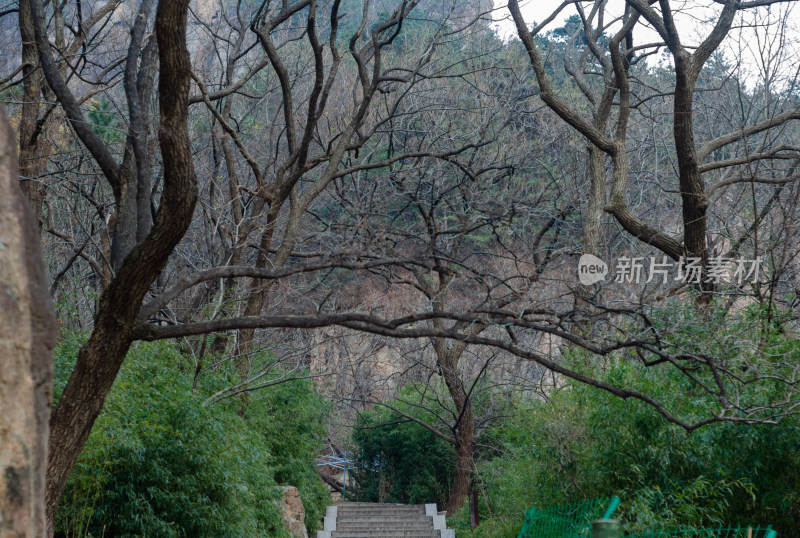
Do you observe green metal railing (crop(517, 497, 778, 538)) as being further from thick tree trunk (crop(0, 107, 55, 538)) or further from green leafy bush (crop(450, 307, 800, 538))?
thick tree trunk (crop(0, 107, 55, 538))

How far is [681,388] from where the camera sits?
22.8 feet

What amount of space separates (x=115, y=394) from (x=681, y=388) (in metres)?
5.14

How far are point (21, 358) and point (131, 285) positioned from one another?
7.96 ft

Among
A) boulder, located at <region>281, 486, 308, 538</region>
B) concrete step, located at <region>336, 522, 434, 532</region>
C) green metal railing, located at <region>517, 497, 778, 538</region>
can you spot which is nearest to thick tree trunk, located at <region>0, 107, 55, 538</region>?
green metal railing, located at <region>517, 497, 778, 538</region>

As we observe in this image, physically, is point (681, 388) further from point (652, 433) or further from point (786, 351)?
point (786, 351)

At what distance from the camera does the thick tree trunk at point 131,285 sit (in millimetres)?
4430

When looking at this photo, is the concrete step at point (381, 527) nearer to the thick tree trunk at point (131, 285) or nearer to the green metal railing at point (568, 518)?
the green metal railing at point (568, 518)

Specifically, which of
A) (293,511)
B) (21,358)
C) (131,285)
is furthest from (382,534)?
(21,358)

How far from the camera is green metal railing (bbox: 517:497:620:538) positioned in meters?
6.36

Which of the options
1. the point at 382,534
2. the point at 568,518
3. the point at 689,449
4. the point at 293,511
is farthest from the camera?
the point at 382,534

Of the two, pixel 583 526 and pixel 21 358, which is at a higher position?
pixel 21 358

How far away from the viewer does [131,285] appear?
4566 mm

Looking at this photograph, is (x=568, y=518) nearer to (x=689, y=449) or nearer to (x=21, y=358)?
(x=689, y=449)

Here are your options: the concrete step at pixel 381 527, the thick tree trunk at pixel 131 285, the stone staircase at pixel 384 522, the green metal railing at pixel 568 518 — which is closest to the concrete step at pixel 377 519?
the stone staircase at pixel 384 522
